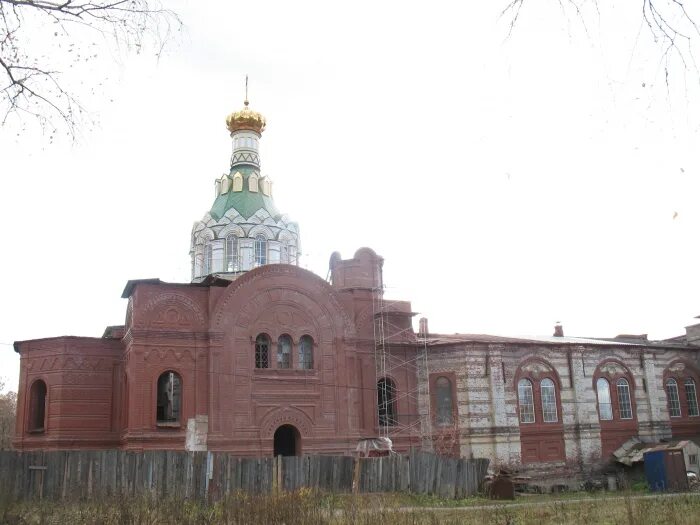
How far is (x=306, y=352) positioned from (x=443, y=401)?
587 cm

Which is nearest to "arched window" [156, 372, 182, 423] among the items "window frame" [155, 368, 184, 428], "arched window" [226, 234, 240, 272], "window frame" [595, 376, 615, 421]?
"window frame" [155, 368, 184, 428]

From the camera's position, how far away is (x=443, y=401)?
2880 centimetres

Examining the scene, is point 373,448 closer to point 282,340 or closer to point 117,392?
point 282,340

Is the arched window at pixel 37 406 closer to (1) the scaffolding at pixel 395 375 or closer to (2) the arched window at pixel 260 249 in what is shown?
(2) the arched window at pixel 260 249

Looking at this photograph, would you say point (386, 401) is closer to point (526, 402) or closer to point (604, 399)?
point (526, 402)

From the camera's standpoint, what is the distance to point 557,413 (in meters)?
30.2

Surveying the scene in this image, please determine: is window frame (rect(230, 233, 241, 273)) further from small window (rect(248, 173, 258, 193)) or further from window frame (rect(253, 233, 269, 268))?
small window (rect(248, 173, 258, 193))

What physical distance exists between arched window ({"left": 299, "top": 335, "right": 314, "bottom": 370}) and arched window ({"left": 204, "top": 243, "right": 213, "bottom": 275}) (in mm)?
8640

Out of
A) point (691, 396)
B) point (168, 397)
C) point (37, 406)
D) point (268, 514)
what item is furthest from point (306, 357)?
point (691, 396)

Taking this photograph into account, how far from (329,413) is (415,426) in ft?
12.6

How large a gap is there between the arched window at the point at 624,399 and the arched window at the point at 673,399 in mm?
2666

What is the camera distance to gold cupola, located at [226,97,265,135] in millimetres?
37188

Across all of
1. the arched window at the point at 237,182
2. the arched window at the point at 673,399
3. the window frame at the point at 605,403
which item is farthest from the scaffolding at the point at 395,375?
the arched window at the point at 673,399

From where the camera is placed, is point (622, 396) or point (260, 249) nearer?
point (622, 396)
